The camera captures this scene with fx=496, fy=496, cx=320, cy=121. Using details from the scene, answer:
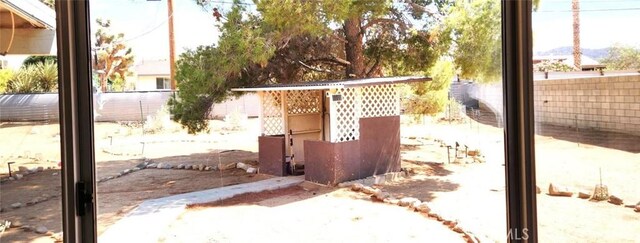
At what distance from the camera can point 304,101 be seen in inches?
203

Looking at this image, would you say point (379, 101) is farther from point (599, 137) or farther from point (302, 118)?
point (599, 137)

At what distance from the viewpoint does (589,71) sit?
56.5 inches

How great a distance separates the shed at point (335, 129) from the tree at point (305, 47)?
0.35 meters

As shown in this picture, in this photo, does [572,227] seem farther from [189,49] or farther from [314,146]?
[189,49]

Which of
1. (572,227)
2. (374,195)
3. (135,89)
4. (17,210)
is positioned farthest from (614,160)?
(135,89)

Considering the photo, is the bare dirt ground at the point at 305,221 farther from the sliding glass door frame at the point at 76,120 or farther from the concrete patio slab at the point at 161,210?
the sliding glass door frame at the point at 76,120

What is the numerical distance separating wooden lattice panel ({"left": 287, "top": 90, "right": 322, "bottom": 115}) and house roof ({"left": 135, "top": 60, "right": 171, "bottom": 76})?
53.7 inches

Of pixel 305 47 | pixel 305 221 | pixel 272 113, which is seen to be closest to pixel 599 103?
pixel 305 221

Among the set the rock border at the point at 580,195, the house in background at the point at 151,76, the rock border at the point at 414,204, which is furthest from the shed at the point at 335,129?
the rock border at the point at 580,195

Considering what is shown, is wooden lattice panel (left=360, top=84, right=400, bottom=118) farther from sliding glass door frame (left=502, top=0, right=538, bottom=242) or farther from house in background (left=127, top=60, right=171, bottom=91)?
sliding glass door frame (left=502, top=0, right=538, bottom=242)

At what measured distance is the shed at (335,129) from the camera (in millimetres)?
4219

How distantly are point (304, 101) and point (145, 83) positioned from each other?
6.42ft

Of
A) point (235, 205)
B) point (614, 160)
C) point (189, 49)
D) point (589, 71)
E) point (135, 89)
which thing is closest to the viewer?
point (589, 71)

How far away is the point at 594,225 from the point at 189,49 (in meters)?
4.06
